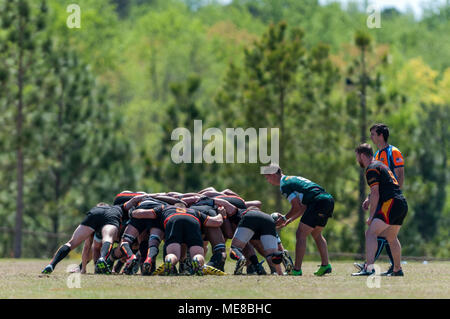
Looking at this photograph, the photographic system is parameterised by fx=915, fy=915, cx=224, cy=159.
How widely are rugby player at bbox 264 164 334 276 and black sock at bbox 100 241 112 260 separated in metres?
2.87

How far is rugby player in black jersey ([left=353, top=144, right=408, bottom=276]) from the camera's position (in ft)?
46.4

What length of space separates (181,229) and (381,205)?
320 centimetres

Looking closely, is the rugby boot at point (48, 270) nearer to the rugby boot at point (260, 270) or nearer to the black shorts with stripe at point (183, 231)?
the black shorts with stripe at point (183, 231)

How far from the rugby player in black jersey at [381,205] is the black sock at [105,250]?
168 inches

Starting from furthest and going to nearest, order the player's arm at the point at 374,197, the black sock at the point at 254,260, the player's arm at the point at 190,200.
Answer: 1. the player's arm at the point at 190,200
2. the black sock at the point at 254,260
3. the player's arm at the point at 374,197

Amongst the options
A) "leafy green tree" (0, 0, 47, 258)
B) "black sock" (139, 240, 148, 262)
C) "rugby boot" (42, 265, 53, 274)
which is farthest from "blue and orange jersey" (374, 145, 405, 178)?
"leafy green tree" (0, 0, 47, 258)

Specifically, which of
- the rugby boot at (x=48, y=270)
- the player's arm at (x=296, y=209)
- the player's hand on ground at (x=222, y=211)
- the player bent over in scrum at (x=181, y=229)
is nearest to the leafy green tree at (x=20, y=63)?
the rugby boot at (x=48, y=270)

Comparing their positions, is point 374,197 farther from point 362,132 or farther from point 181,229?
point 362,132

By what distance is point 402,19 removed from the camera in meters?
97.6

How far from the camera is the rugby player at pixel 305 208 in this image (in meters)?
15.1

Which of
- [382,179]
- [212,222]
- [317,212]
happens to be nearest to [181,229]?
[212,222]

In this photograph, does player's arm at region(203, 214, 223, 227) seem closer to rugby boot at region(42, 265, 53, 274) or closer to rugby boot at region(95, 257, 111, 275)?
rugby boot at region(95, 257, 111, 275)
